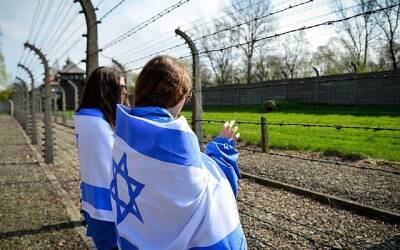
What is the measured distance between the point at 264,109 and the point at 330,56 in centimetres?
1732

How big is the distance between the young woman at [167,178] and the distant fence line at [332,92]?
13824 millimetres

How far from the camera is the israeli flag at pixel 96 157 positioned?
267cm

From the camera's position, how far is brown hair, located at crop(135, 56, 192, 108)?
1.82 meters

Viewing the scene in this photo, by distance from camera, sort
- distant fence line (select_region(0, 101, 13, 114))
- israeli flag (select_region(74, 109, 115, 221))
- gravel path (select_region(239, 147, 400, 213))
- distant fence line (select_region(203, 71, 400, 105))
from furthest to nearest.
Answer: distant fence line (select_region(0, 101, 13, 114)) → distant fence line (select_region(203, 71, 400, 105)) → gravel path (select_region(239, 147, 400, 213)) → israeli flag (select_region(74, 109, 115, 221))

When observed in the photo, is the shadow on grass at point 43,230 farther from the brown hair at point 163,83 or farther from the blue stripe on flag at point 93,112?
the brown hair at point 163,83

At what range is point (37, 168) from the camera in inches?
396

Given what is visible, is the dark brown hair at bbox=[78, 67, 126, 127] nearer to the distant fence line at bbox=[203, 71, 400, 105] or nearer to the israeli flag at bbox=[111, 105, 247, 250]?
the israeli flag at bbox=[111, 105, 247, 250]

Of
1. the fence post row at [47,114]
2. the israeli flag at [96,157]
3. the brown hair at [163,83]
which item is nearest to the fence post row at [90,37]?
the israeli flag at [96,157]

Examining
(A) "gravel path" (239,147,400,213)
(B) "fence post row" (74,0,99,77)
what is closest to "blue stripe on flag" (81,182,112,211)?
(B) "fence post row" (74,0,99,77)

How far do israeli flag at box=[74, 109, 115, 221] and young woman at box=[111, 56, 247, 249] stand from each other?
2.53ft

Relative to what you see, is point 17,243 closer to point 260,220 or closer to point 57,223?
point 57,223

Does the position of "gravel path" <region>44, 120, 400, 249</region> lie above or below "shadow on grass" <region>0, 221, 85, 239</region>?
above

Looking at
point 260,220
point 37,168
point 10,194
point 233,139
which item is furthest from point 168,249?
point 37,168

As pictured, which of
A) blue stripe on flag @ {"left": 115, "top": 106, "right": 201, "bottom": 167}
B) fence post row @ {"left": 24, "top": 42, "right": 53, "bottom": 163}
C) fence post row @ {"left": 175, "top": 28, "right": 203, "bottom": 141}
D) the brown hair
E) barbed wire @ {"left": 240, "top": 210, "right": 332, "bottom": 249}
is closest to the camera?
blue stripe on flag @ {"left": 115, "top": 106, "right": 201, "bottom": 167}
